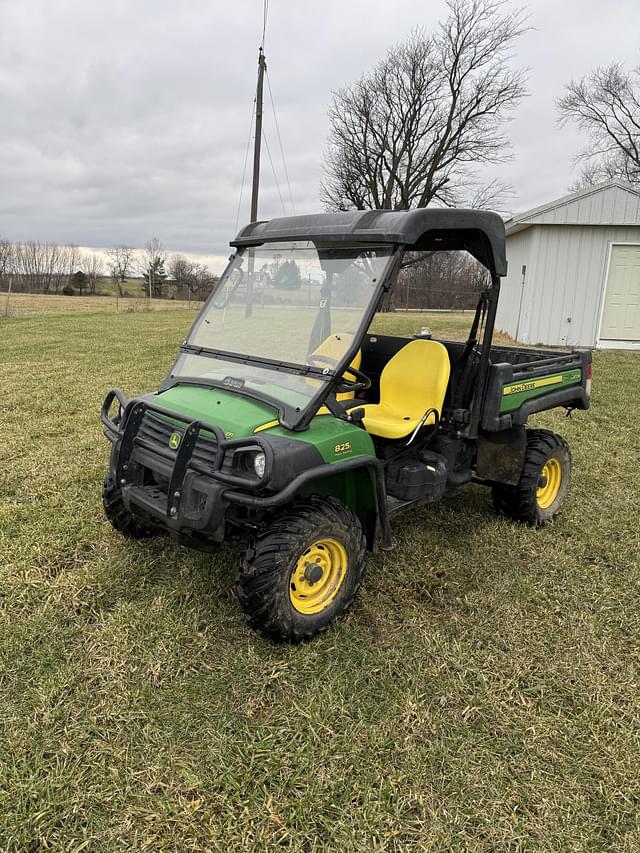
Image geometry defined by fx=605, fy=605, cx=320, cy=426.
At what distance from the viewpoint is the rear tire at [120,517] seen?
3.42 metres

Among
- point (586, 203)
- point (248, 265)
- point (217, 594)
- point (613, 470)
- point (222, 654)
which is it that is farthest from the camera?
point (586, 203)

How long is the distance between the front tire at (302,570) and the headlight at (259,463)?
0.26 metres

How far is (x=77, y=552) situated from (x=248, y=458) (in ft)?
5.20

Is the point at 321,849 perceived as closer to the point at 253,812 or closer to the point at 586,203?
the point at 253,812

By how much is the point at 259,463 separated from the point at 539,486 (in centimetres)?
250

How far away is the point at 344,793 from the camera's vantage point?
2.10 meters

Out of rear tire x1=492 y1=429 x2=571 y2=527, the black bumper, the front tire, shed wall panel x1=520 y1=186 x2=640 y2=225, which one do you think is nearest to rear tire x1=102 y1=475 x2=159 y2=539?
the black bumper

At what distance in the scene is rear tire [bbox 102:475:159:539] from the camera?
342 cm

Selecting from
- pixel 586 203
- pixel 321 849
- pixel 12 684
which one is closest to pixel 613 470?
pixel 321 849

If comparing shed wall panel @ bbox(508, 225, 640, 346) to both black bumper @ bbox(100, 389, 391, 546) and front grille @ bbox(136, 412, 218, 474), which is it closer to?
black bumper @ bbox(100, 389, 391, 546)

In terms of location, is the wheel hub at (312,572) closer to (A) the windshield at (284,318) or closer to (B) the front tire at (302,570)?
(B) the front tire at (302,570)

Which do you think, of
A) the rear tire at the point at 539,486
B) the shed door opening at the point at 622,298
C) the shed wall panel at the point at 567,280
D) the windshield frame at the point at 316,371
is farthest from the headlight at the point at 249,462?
the shed door opening at the point at 622,298

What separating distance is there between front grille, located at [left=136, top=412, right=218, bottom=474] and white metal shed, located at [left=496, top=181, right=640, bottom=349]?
11.5 meters

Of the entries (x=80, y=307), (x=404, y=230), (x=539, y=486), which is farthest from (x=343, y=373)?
(x=80, y=307)
